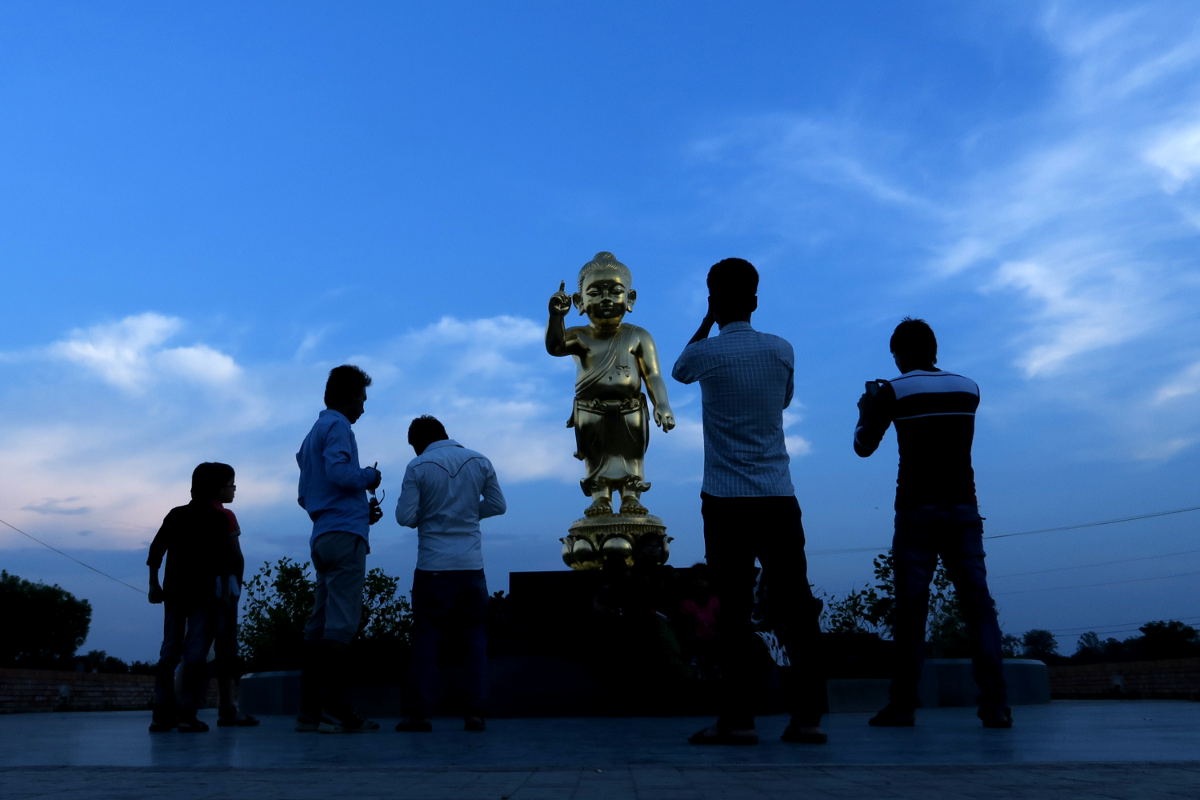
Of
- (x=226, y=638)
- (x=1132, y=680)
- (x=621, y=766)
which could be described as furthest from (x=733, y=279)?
(x=1132, y=680)

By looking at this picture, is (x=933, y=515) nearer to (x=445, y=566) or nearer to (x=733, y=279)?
(x=733, y=279)

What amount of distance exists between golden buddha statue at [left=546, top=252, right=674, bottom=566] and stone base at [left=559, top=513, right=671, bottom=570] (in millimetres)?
14

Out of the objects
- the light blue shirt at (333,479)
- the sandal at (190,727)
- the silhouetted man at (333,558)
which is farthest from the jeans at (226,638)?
the light blue shirt at (333,479)

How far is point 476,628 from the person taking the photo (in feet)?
17.0

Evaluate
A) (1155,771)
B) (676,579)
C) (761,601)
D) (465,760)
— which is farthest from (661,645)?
(1155,771)

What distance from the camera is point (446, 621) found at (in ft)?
16.9

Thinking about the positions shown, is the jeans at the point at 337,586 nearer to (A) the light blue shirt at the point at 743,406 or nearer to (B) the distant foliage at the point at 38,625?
(A) the light blue shirt at the point at 743,406

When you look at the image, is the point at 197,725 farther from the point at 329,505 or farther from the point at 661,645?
the point at 661,645

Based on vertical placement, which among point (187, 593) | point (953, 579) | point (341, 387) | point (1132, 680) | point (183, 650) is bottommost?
point (1132, 680)

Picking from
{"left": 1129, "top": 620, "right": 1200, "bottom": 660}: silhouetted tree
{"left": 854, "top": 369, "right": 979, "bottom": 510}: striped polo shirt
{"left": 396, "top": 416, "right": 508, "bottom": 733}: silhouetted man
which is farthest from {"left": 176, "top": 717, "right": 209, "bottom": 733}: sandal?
{"left": 1129, "top": 620, "right": 1200, "bottom": 660}: silhouetted tree

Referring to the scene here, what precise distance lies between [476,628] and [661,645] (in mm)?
1891

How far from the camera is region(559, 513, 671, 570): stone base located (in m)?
9.45

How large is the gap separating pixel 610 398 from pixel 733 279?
222 inches

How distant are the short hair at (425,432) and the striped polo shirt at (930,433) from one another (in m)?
2.29
